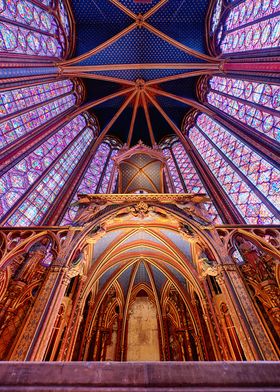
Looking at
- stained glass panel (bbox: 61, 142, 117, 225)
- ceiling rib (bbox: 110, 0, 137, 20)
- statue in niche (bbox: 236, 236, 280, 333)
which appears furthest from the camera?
ceiling rib (bbox: 110, 0, 137, 20)

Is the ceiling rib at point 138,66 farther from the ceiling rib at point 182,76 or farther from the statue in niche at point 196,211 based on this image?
the statue in niche at point 196,211

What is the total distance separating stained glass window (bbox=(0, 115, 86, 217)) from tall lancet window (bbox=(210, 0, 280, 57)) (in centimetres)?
1030

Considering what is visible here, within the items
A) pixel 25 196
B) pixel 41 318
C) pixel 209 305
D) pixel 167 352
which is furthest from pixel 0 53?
pixel 167 352

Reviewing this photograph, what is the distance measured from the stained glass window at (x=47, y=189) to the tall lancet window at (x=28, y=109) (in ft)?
6.18

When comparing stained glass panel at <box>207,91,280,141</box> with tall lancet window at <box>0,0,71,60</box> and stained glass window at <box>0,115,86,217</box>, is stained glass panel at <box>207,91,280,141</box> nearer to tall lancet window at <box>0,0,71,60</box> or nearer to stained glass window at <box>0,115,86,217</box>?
stained glass window at <box>0,115,86,217</box>

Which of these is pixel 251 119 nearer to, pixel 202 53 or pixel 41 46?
pixel 202 53

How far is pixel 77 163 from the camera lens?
39.0ft

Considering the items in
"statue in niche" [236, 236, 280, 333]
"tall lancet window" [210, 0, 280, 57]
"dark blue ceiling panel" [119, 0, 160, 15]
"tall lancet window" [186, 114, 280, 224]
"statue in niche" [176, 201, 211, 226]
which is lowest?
"statue in niche" [236, 236, 280, 333]

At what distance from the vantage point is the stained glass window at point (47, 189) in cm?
761

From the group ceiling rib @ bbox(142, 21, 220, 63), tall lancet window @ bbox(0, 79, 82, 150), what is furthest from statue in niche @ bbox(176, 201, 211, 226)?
ceiling rib @ bbox(142, 21, 220, 63)

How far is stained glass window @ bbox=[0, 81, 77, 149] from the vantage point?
26.3 ft

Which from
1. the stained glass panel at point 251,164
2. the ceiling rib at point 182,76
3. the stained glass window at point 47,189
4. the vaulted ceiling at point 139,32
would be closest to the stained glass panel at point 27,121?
the stained glass window at point 47,189

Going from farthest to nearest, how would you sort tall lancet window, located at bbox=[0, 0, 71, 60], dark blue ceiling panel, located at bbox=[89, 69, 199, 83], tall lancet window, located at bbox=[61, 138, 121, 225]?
dark blue ceiling panel, located at bbox=[89, 69, 199, 83]
tall lancet window, located at bbox=[61, 138, 121, 225]
tall lancet window, located at bbox=[0, 0, 71, 60]

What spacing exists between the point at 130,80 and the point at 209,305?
50.2 feet
